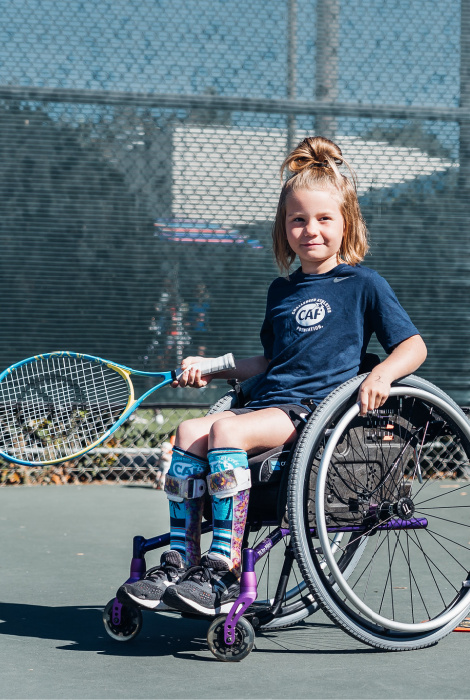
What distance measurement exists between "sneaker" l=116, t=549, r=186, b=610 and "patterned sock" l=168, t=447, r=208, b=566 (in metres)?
0.03

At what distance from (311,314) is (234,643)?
90 cm

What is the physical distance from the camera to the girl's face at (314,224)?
274 centimetres

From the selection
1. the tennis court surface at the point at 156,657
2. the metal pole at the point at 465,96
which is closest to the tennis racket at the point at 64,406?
the tennis court surface at the point at 156,657

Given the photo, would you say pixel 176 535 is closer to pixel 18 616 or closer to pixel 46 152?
pixel 18 616

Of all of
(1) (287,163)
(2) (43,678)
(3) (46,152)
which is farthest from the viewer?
(3) (46,152)

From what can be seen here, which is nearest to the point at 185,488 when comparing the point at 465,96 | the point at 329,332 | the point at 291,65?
the point at 329,332

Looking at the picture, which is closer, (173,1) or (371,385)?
(371,385)

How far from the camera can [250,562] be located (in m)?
2.39

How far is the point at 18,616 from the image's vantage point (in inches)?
116

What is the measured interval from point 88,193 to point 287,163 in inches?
101

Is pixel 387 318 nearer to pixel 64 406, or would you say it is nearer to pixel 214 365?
pixel 214 365

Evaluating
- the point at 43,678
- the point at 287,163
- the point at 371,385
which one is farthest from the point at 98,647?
the point at 287,163

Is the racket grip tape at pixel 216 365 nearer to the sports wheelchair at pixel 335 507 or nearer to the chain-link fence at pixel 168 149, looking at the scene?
the sports wheelchair at pixel 335 507

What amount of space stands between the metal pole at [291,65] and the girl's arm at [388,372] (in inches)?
109
